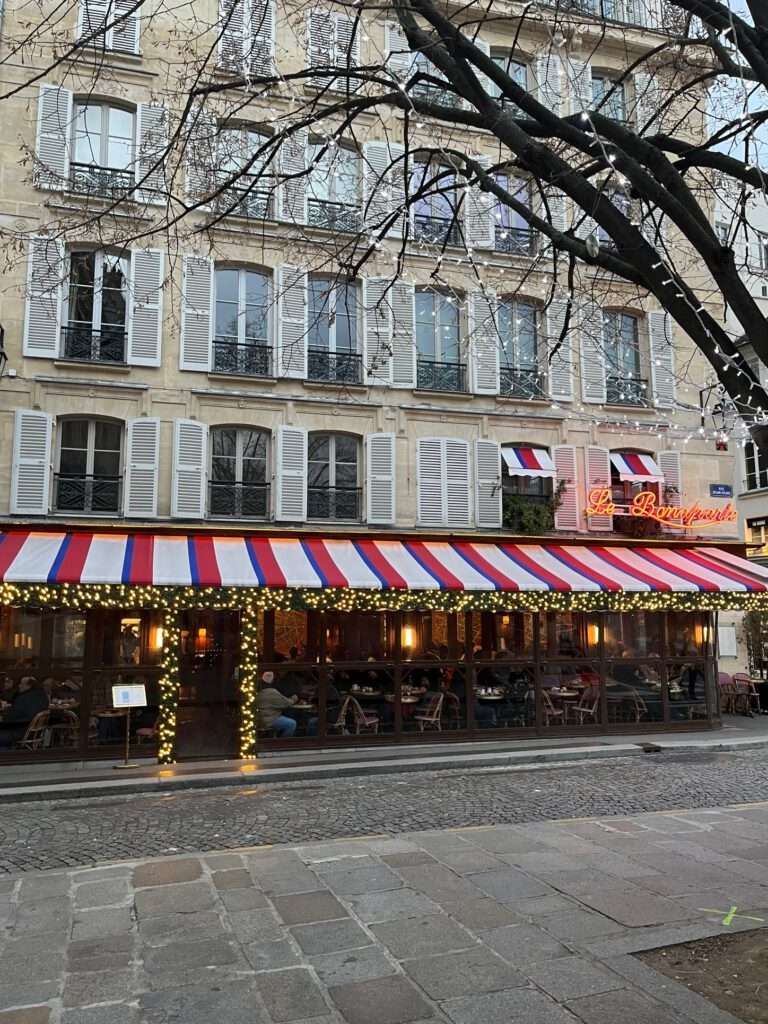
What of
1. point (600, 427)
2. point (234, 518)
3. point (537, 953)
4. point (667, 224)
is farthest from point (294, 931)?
point (667, 224)

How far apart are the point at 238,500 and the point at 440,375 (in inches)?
184

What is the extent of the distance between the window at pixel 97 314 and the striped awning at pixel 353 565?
3.33 m

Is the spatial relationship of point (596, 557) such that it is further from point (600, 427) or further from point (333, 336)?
point (333, 336)

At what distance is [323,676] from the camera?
42.4ft

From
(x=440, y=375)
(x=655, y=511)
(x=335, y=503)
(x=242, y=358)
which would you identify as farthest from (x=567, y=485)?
(x=242, y=358)

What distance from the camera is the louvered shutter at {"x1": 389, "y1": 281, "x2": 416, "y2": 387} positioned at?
590 inches

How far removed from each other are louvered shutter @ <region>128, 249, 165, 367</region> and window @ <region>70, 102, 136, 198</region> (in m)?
1.26

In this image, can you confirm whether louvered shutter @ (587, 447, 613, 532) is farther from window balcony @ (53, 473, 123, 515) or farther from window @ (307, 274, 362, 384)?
Result: window balcony @ (53, 473, 123, 515)

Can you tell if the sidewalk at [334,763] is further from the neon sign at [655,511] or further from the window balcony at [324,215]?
the window balcony at [324,215]

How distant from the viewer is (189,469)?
44.6 feet

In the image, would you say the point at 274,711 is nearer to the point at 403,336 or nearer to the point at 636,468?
the point at 403,336

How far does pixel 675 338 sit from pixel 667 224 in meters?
2.74

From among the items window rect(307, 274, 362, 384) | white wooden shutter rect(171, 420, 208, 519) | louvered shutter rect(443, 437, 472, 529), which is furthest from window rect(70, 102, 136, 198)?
louvered shutter rect(443, 437, 472, 529)

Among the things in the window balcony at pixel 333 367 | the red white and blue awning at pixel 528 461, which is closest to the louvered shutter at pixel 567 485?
the red white and blue awning at pixel 528 461
